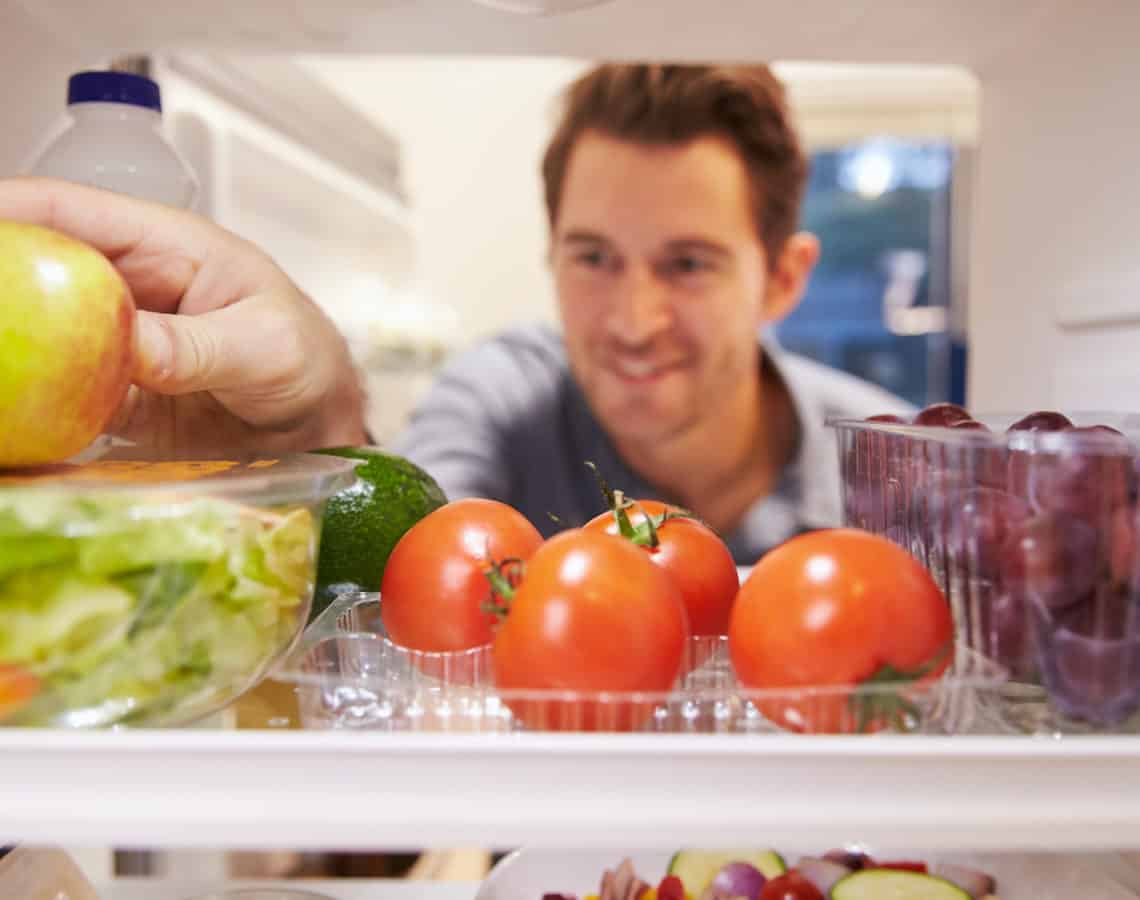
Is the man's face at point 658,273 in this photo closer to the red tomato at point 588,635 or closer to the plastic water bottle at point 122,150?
the plastic water bottle at point 122,150

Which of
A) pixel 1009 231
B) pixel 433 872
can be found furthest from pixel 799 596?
pixel 433 872

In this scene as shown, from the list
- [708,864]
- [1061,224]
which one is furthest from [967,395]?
[708,864]

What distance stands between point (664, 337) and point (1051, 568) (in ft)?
4.71

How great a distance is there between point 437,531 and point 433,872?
136cm

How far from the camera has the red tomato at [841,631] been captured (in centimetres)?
41

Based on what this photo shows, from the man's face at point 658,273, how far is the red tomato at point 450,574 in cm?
129

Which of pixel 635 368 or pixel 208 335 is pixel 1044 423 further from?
pixel 635 368

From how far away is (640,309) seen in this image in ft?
5.96

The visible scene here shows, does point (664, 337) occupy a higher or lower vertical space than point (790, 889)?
higher

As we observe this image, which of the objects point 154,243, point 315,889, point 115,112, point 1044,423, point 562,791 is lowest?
point 315,889

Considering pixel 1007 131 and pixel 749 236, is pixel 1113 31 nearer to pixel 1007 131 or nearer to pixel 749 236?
pixel 1007 131

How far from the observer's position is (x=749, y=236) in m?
1.85

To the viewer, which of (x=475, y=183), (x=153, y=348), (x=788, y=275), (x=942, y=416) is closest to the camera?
(x=153, y=348)

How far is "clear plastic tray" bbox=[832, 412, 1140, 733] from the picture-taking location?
1.36 feet
